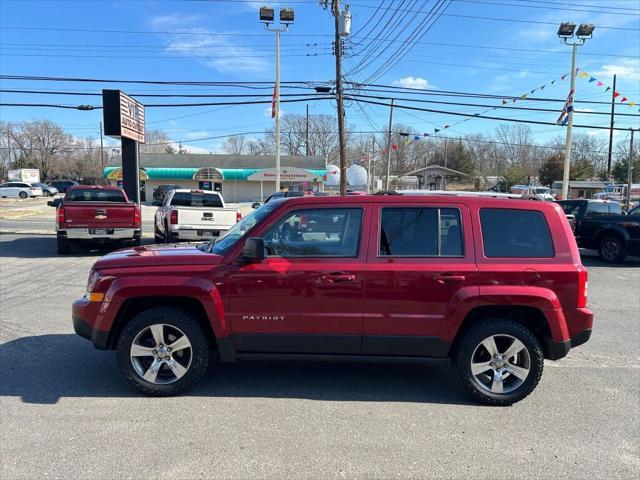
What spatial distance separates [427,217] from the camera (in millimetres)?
3908

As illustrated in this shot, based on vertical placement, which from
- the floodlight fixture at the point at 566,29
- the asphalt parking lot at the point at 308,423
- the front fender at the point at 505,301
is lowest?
the asphalt parking lot at the point at 308,423

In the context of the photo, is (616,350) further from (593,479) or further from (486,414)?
(593,479)

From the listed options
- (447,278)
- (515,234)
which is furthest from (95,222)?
(515,234)

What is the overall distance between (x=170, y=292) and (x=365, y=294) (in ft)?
5.36

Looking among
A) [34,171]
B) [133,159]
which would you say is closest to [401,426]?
[133,159]

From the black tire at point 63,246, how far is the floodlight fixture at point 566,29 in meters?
19.5

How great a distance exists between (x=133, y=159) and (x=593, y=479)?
16.3m

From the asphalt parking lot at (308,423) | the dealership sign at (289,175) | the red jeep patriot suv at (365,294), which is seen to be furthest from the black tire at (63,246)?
the dealership sign at (289,175)

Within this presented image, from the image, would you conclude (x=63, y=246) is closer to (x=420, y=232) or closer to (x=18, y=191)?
(x=420, y=232)

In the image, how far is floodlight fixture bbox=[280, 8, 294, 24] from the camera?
21484 millimetres

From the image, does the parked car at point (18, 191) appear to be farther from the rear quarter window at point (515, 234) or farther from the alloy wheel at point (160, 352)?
the rear quarter window at point (515, 234)

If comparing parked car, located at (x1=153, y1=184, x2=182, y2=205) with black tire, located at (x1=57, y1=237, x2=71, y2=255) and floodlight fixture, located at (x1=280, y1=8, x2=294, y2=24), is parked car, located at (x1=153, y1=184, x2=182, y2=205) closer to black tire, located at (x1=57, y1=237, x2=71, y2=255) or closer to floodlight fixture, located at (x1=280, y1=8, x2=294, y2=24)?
floodlight fixture, located at (x1=280, y1=8, x2=294, y2=24)

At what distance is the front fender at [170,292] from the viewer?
3.73 metres

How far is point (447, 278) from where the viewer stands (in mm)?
3727
